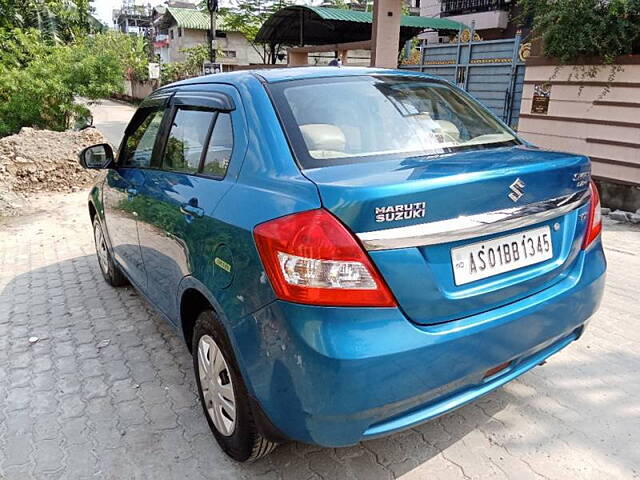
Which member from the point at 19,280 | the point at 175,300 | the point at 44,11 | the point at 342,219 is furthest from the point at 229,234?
the point at 44,11

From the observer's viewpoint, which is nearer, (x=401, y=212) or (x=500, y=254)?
(x=401, y=212)

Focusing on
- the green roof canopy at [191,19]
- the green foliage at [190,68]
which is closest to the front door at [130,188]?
the green foliage at [190,68]

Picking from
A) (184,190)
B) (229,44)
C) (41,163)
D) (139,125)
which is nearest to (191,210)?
(184,190)

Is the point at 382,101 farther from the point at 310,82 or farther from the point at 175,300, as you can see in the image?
the point at 175,300

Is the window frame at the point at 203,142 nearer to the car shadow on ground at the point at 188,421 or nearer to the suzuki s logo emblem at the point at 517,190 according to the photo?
A: the suzuki s logo emblem at the point at 517,190

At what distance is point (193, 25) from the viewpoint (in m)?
39.1

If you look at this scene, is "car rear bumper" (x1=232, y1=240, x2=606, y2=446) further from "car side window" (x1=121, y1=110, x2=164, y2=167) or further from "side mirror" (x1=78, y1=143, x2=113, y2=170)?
"side mirror" (x1=78, y1=143, x2=113, y2=170)

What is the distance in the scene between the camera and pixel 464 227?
1867 millimetres

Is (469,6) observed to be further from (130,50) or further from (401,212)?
(401,212)

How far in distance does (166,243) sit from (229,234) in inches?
33.7

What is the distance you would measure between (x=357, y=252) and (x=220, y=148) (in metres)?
1.04

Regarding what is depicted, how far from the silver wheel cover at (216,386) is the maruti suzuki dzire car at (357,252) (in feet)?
0.04

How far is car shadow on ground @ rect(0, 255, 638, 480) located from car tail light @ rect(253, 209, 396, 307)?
3.34ft

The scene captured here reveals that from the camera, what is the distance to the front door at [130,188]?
3.30 metres
